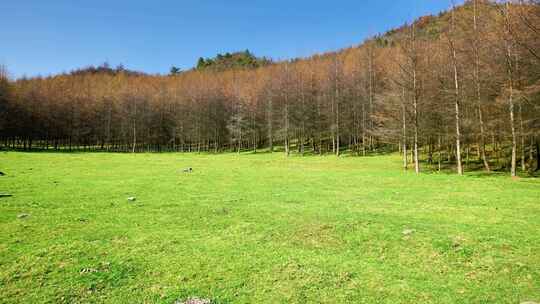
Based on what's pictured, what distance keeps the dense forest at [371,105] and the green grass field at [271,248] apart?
14399 millimetres

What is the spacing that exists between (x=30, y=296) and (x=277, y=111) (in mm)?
62616

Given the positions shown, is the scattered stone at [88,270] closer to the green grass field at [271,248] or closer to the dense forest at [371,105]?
the green grass field at [271,248]

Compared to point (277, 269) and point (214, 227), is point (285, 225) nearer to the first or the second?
point (214, 227)

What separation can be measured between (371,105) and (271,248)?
1863 inches

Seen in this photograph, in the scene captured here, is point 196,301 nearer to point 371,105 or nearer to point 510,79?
point 510,79

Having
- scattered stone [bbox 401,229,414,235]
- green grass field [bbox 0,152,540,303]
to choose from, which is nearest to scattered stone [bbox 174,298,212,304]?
green grass field [bbox 0,152,540,303]

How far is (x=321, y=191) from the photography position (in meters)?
20.2

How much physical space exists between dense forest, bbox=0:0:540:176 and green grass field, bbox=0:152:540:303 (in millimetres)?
14399

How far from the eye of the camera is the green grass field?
742 cm

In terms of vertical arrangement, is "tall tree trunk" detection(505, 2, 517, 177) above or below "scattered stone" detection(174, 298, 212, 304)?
above

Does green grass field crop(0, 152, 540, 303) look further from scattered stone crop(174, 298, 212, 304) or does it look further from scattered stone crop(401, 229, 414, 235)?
scattered stone crop(174, 298, 212, 304)

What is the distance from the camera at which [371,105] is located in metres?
53.6

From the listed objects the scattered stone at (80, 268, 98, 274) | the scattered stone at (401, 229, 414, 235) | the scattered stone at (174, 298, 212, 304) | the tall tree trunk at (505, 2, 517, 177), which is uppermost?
the tall tree trunk at (505, 2, 517, 177)

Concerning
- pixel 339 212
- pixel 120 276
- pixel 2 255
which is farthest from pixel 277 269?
pixel 2 255
